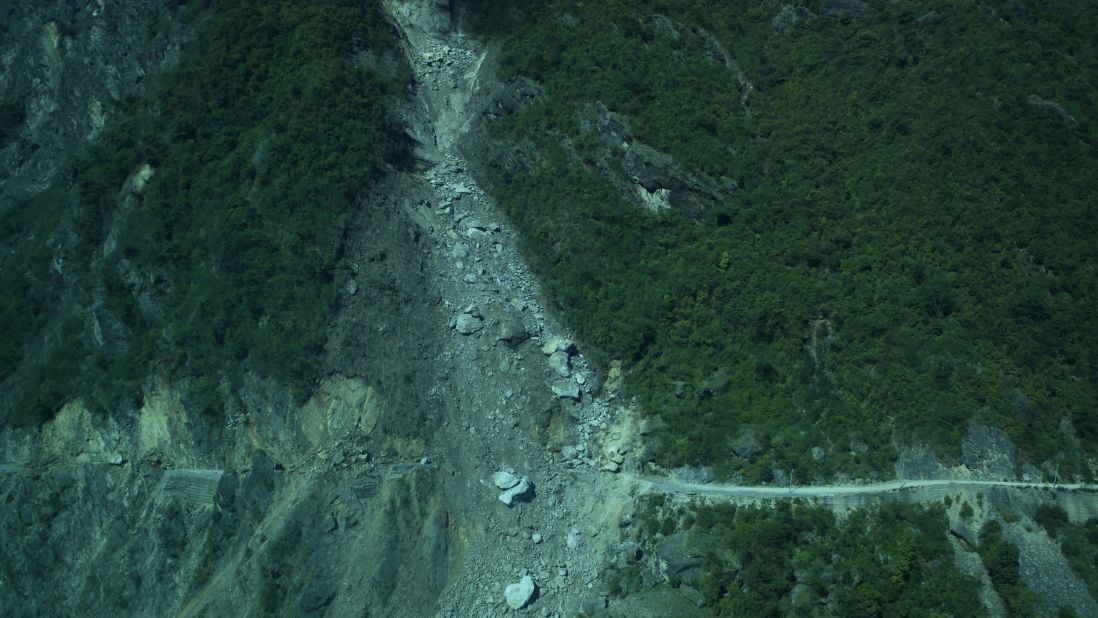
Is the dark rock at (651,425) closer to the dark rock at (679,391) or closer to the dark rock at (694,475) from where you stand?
the dark rock at (679,391)

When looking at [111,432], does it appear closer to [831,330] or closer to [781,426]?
[781,426]

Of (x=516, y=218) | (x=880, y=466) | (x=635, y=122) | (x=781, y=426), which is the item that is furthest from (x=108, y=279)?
(x=880, y=466)

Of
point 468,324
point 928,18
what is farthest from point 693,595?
point 928,18

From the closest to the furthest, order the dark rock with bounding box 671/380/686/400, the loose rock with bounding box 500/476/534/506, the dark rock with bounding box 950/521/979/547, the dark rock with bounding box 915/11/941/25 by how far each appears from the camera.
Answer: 1. the dark rock with bounding box 950/521/979/547
2. the loose rock with bounding box 500/476/534/506
3. the dark rock with bounding box 671/380/686/400
4. the dark rock with bounding box 915/11/941/25

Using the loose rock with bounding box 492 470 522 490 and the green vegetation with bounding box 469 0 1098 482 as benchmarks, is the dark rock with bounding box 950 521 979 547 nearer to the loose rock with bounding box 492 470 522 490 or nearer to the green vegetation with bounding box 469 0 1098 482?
the green vegetation with bounding box 469 0 1098 482

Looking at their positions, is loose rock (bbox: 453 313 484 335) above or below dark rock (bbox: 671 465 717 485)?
above

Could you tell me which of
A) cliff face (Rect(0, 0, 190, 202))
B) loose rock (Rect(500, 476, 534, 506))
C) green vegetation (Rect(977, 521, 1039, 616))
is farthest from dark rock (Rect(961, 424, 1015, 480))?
cliff face (Rect(0, 0, 190, 202))

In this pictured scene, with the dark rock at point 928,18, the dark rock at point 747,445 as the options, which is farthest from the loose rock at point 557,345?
the dark rock at point 928,18

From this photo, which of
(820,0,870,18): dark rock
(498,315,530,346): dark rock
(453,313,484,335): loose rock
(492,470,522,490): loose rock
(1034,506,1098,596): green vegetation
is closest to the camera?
(1034,506,1098,596): green vegetation
